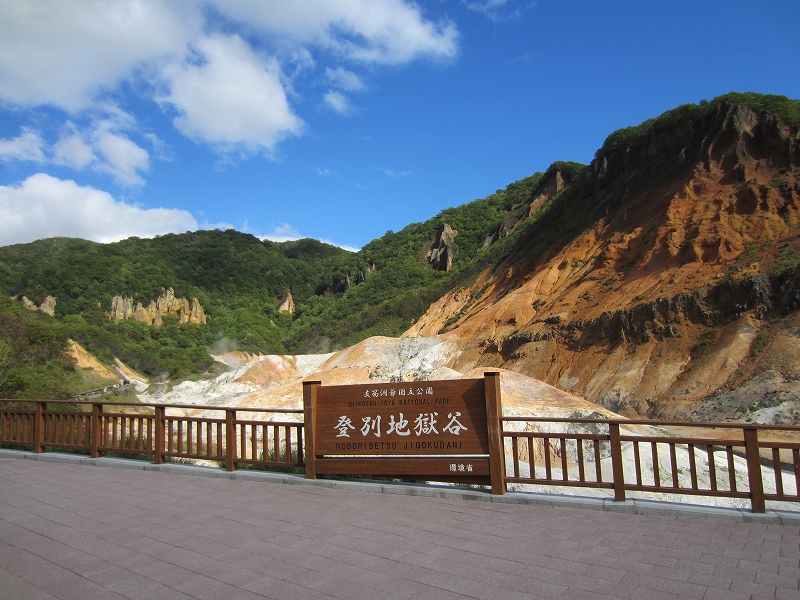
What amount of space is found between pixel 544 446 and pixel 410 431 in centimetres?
173

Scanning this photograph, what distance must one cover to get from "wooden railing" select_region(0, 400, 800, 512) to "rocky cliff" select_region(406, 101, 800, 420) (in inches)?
271

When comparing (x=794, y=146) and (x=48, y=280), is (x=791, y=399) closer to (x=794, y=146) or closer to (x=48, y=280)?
(x=794, y=146)

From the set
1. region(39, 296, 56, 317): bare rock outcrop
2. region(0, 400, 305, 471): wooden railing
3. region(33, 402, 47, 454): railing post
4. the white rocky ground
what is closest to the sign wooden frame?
region(0, 400, 305, 471): wooden railing

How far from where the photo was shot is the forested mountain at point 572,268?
28594mm

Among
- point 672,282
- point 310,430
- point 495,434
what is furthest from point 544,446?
point 672,282

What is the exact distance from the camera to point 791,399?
63.1 feet

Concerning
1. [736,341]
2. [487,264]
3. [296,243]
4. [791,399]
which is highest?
[296,243]

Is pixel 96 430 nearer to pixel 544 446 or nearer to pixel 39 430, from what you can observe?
pixel 39 430

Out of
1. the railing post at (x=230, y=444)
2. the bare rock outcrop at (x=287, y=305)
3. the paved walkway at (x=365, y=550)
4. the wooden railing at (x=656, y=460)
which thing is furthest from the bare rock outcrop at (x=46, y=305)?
the paved walkway at (x=365, y=550)

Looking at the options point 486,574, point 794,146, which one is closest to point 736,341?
point 794,146

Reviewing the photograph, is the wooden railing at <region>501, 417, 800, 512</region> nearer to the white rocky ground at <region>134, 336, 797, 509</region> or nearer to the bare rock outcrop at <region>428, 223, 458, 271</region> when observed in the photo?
the white rocky ground at <region>134, 336, 797, 509</region>

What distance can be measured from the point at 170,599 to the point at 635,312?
27.6 metres

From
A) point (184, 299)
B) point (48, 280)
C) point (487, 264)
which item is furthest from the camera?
point (184, 299)

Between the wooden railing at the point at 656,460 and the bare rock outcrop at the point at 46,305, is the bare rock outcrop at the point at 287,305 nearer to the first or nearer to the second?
the bare rock outcrop at the point at 46,305
